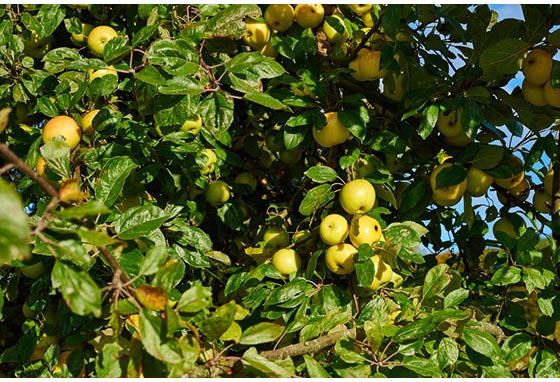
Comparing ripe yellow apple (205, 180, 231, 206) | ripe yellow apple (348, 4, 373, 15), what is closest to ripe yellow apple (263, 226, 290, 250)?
ripe yellow apple (205, 180, 231, 206)

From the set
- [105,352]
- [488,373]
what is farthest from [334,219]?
[105,352]

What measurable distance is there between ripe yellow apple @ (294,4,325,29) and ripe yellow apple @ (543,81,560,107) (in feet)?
2.22

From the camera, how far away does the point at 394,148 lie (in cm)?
175

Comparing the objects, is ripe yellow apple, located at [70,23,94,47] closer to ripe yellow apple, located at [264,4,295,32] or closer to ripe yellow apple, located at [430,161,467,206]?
ripe yellow apple, located at [264,4,295,32]

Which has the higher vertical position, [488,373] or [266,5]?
[266,5]

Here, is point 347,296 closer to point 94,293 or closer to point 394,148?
point 394,148

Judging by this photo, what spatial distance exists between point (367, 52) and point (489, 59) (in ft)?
1.19

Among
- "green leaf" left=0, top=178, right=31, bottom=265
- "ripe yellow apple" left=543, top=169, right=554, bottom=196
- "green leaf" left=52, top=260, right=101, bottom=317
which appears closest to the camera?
"green leaf" left=0, top=178, right=31, bottom=265

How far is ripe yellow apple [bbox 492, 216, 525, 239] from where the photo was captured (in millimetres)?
1971

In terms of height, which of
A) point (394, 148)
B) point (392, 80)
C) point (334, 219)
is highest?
point (392, 80)

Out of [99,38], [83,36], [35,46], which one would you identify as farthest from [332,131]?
[35,46]

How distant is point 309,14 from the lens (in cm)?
193

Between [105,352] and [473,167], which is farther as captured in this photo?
[473,167]

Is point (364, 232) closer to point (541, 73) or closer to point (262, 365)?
point (541, 73)
